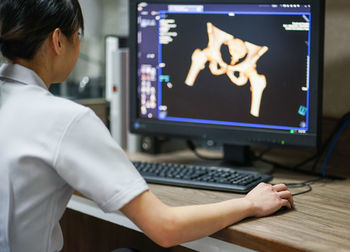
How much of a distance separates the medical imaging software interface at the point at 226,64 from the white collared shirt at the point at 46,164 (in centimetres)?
62

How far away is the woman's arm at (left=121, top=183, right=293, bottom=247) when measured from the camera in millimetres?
916

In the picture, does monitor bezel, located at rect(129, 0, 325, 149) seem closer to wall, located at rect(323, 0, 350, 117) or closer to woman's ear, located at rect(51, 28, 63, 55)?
wall, located at rect(323, 0, 350, 117)

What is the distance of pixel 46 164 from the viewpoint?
92 cm

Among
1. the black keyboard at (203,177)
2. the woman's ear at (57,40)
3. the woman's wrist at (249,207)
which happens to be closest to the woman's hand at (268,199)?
the woman's wrist at (249,207)

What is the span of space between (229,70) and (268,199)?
19.6 inches

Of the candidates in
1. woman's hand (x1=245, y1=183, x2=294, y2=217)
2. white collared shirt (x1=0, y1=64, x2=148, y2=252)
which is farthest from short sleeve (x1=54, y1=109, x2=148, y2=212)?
woman's hand (x1=245, y1=183, x2=294, y2=217)

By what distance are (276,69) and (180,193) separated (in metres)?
0.45

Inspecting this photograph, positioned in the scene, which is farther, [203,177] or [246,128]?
[246,128]

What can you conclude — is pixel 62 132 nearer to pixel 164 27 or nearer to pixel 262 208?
pixel 262 208

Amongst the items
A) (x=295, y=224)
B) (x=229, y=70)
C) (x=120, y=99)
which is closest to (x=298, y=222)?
(x=295, y=224)

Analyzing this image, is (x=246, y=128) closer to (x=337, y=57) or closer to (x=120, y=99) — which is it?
(x=337, y=57)

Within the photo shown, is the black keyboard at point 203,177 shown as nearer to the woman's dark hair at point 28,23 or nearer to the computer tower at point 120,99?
the computer tower at point 120,99

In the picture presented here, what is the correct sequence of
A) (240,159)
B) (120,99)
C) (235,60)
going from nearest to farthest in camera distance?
1. (235,60)
2. (240,159)
3. (120,99)

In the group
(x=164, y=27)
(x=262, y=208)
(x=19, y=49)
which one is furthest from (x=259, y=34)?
(x=19, y=49)
